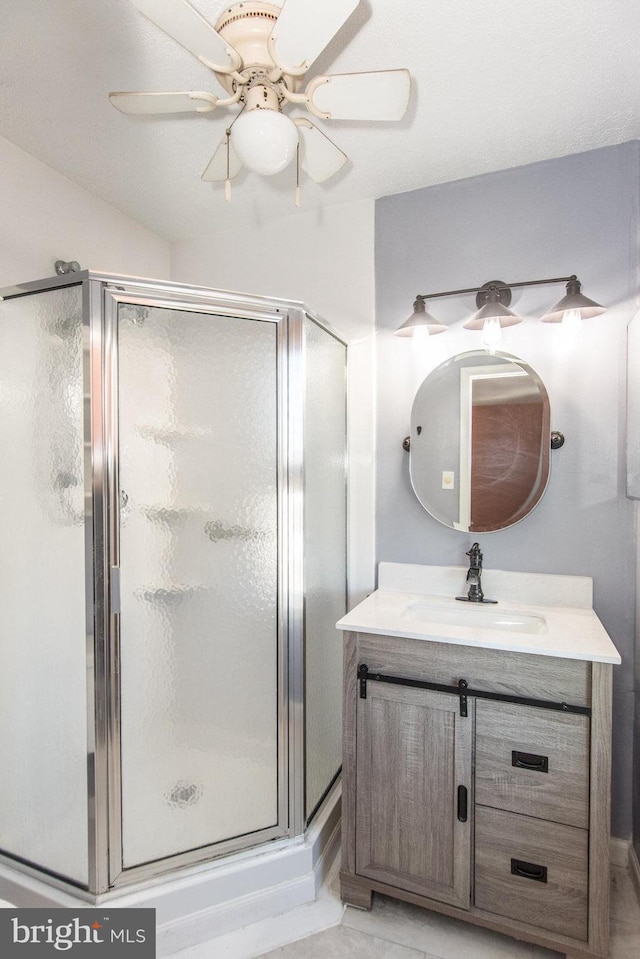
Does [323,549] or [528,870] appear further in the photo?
[323,549]

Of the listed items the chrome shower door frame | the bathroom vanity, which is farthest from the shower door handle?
the bathroom vanity

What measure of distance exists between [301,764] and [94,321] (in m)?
1.56

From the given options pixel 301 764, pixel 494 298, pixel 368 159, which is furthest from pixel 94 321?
pixel 301 764

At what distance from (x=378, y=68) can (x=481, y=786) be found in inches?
83.0

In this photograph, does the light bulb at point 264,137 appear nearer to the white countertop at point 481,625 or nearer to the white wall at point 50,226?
the white wall at point 50,226

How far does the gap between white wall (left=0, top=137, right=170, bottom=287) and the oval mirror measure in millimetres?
1507

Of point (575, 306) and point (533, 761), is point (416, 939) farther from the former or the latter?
point (575, 306)

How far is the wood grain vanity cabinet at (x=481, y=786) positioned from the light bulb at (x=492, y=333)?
1.15 metres

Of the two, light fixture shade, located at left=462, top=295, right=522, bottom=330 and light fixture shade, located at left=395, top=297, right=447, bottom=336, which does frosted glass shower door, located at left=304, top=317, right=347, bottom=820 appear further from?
light fixture shade, located at left=462, top=295, right=522, bottom=330

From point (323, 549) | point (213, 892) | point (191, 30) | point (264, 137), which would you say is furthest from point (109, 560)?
point (191, 30)

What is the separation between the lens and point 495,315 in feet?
6.40

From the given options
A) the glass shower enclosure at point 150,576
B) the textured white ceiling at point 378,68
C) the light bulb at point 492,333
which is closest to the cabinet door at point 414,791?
the glass shower enclosure at point 150,576

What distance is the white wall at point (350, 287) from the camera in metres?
2.24

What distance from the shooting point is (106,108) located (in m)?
1.67
